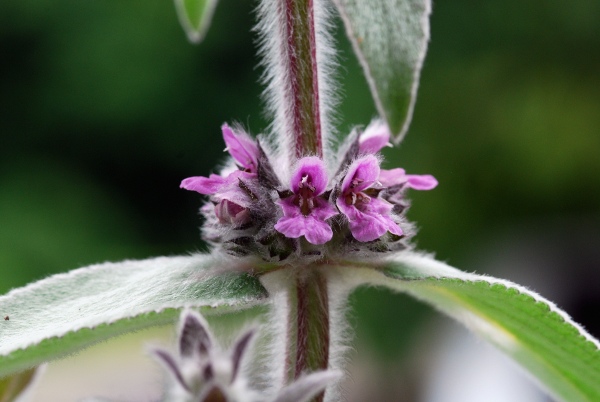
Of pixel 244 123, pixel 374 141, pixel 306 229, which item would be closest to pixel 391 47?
pixel 306 229

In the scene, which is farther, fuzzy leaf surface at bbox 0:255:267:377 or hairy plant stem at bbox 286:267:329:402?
hairy plant stem at bbox 286:267:329:402

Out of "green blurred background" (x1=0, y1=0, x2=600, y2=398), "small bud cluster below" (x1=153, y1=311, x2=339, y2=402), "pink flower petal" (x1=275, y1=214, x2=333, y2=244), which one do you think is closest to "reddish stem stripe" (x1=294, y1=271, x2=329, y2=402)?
"pink flower petal" (x1=275, y1=214, x2=333, y2=244)

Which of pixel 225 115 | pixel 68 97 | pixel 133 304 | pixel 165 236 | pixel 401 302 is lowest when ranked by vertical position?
pixel 133 304

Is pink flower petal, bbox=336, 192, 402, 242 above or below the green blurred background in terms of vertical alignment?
below

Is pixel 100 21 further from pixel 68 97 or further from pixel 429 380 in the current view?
pixel 429 380

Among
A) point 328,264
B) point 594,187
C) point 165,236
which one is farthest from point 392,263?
point 594,187

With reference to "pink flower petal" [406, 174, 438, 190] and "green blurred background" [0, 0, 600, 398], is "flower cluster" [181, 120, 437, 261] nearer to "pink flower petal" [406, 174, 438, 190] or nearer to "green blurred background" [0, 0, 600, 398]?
"pink flower petal" [406, 174, 438, 190]

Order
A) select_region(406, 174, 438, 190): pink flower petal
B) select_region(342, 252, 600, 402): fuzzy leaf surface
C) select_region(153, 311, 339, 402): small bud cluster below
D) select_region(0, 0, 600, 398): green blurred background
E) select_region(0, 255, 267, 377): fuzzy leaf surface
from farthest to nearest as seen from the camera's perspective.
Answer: select_region(0, 0, 600, 398): green blurred background → select_region(406, 174, 438, 190): pink flower petal → select_region(342, 252, 600, 402): fuzzy leaf surface → select_region(0, 255, 267, 377): fuzzy leaf surface → select_region(153, 311, 339, 402): small bud cluster below
